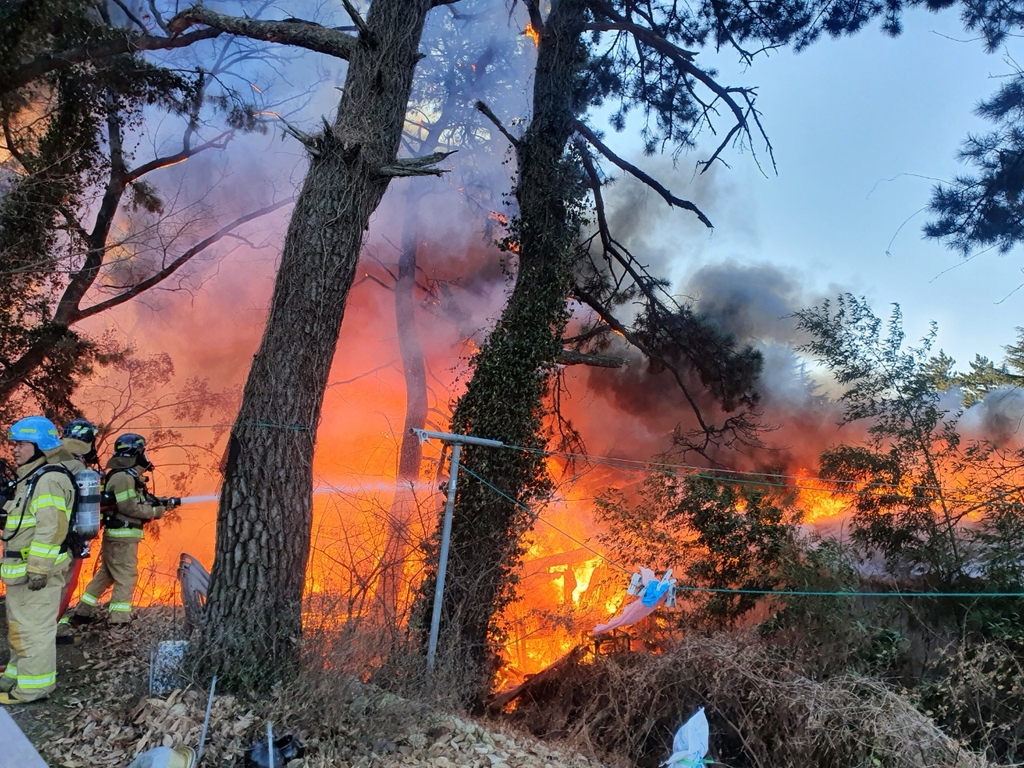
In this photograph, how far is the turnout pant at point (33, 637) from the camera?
15.3 ft

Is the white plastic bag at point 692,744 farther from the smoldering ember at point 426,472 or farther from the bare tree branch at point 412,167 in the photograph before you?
the bare tree branch at point 412,167

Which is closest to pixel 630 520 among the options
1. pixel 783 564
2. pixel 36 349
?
pixel 783 564

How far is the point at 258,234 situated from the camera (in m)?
16.4

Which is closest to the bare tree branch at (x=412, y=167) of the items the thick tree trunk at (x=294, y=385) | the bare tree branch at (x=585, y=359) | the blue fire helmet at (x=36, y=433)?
the thick tree trunk at (x=294, y=385)

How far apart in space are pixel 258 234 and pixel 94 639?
12282 mm

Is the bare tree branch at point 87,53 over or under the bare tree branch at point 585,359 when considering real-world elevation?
over

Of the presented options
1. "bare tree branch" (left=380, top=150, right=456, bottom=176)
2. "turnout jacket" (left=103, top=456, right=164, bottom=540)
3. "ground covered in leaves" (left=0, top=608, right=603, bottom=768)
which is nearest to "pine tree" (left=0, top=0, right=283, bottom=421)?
"turnout jacket" (left=103, top=456, right=164, bottom=540)

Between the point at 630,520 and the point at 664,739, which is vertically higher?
the point at 630,520

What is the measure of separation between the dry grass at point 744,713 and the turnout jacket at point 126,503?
5269 mm

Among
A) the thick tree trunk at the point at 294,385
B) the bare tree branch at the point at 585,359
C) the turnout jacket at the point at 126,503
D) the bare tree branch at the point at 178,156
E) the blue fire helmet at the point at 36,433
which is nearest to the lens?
the blue fire helmet at the point at 36,433

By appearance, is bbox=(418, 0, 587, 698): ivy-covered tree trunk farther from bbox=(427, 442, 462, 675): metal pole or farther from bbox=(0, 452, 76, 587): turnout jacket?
bbox=(0, 452, 76, 587): turnout jacket

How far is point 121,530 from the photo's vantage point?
243 inches

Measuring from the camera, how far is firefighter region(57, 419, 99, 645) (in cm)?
546

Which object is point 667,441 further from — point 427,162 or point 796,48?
point 427,162
